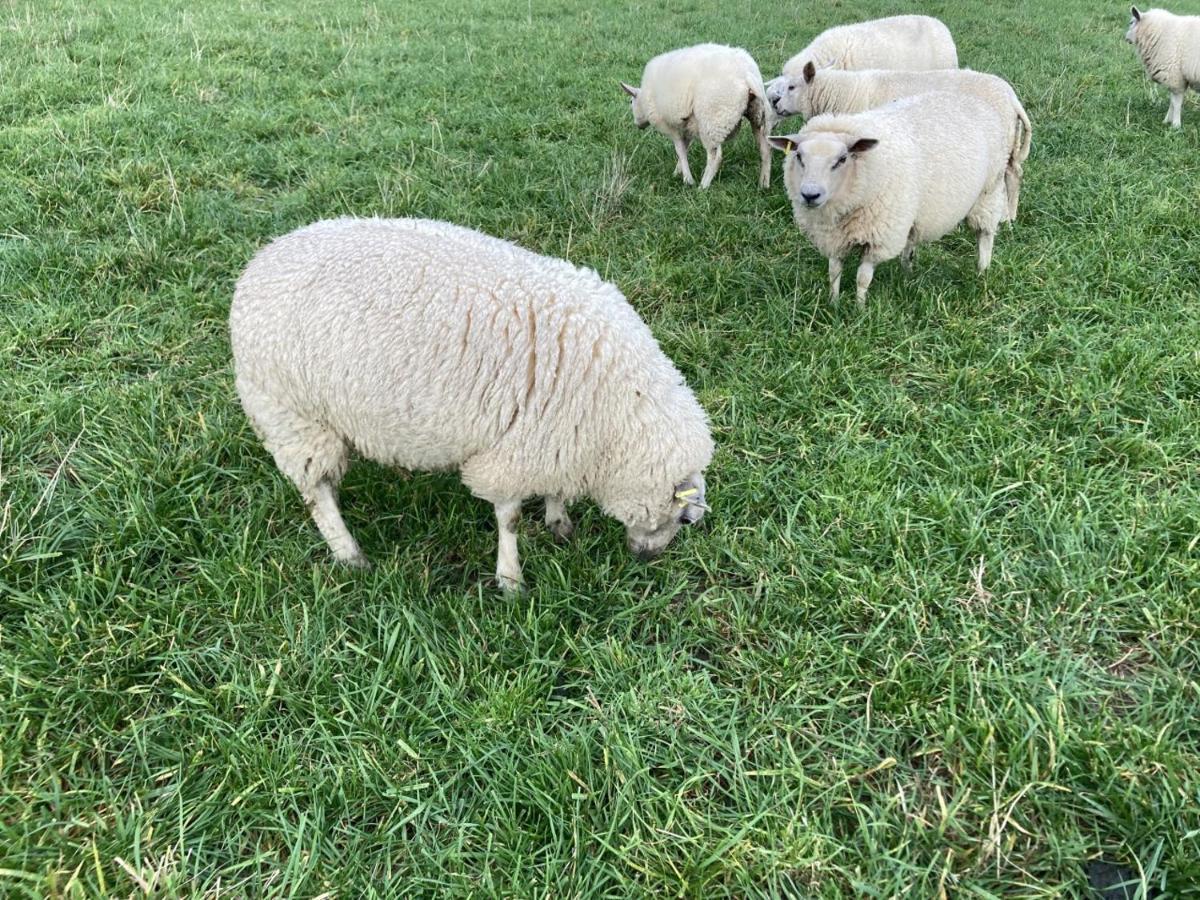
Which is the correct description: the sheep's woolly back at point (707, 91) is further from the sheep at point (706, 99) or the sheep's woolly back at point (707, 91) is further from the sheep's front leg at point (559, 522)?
the sheep's front leg at point (559, 522)

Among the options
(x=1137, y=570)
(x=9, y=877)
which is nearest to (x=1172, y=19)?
(x=1137, y=570)

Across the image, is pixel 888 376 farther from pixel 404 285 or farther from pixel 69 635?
pixel 69 635

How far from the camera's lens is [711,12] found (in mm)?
11648

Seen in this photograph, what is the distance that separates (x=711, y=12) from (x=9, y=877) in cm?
1330

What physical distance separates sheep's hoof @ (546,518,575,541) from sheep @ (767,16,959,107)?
6.26 m

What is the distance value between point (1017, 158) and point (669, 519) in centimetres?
446

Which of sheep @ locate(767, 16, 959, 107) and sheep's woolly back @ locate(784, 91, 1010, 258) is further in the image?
sheep @ locate(767, 16, 959, 107)

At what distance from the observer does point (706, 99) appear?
6148 mm

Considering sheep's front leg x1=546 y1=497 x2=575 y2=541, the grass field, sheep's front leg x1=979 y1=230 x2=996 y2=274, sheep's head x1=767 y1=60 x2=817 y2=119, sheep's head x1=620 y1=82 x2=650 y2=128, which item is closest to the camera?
the grass field

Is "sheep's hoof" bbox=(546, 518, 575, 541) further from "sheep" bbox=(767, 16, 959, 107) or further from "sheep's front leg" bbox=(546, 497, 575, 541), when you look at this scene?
"sheep" bbox=(767, 16, 959, 107)

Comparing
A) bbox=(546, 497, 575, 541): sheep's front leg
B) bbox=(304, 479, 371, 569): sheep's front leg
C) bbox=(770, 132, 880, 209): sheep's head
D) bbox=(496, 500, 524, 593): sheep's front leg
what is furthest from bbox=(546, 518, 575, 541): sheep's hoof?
bbox=(770, 132, 880, 209): sheep's head

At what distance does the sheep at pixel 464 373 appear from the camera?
2.52 m

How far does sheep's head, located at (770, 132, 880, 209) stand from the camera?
409cm

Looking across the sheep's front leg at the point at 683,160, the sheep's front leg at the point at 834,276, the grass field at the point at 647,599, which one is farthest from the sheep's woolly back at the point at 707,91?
the sheep's front leg at the point at 834,276
